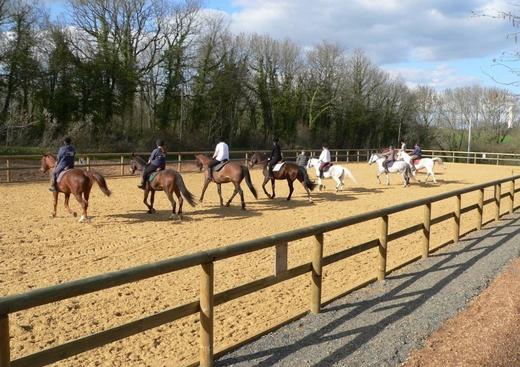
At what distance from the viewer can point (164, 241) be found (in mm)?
9859

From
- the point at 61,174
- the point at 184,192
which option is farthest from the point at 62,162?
the point at 184,192

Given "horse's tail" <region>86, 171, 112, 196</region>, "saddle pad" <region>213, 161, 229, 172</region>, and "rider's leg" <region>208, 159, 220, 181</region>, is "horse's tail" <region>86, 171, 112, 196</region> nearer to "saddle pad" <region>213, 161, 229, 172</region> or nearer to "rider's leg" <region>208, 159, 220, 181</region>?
"rider's leg" <region>208, 159, 220, 181</region>

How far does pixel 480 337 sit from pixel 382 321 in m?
0.90

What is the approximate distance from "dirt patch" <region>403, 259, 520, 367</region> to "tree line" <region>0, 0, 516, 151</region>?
14.8 metres

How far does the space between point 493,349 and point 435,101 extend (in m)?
64.5

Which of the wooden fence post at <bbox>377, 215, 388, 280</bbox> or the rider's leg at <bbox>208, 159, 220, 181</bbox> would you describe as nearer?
the wooden fence post at <bbox>377, 215, 388, 280</bbox>

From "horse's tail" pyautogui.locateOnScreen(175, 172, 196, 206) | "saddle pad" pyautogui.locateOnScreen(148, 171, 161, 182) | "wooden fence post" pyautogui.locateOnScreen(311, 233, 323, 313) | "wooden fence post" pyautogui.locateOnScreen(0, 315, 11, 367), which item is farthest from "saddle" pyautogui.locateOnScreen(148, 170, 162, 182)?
"wooden fence post" pyautogui.locateOnScreen(0, 315, 11, 367)

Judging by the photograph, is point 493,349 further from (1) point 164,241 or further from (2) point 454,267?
(1) point 164,241

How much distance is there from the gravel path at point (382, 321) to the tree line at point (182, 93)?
13.6 m

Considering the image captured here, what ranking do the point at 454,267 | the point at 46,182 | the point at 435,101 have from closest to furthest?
the point at 454,267, the point at 46,182, the point at 435,101

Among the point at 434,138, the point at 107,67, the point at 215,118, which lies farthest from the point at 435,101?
the point at 107,67

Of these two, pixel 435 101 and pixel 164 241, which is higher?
pixel 435 101

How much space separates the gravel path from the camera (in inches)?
163

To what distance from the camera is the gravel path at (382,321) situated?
414 centimetres
